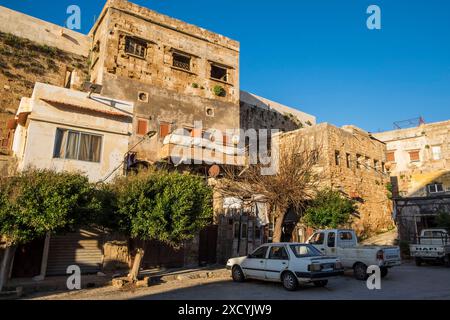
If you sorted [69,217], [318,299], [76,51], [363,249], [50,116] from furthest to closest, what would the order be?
[76,51]
[50,116]
[363,249]
[69,217]
[318,299]

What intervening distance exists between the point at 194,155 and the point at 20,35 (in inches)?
578

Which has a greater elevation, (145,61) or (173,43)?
(173,43)

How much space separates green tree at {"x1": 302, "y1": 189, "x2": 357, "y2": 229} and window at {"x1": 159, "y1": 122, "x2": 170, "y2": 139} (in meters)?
11.1

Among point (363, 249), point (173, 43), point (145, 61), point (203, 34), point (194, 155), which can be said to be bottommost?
point (363, 249)

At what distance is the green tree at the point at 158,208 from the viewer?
39.1 feet

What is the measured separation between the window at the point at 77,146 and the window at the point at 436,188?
31010 mm

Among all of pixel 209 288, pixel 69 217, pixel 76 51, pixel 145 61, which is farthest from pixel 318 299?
pixel 76 51

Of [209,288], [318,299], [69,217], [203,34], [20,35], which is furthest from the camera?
[203,34]

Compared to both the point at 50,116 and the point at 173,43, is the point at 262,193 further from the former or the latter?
the point at 173,43

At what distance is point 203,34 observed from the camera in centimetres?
2694

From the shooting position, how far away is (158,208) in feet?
39.3

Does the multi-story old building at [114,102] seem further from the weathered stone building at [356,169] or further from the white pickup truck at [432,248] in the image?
the white pickup truck at [432,248]

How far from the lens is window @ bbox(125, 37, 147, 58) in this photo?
23.3m

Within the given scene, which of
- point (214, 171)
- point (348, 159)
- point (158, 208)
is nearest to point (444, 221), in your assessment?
point (348, 159)
